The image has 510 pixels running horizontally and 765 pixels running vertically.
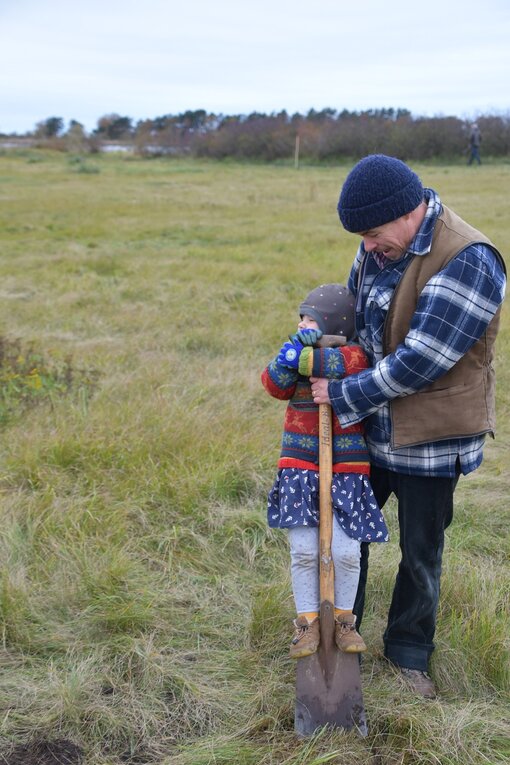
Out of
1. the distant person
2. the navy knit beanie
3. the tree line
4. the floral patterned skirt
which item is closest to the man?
the navy knit beanie

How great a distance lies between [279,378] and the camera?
2529 millimetres

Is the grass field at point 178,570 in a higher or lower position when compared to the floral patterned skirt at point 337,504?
lower

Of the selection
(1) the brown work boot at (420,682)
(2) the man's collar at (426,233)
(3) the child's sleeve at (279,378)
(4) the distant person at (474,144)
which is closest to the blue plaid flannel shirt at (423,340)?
(2) the man's collar at (426,233)

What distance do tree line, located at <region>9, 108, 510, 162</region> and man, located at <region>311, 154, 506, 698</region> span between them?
113 ft

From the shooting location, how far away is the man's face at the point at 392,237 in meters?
2.37

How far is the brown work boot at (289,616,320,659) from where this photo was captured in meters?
2.45

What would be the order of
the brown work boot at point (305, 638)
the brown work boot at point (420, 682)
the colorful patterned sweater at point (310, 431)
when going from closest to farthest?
the brown work boot at point (305, 638)
the colorful patterned sweater at point (310, 431)
the brown work boot at point (420, 682)

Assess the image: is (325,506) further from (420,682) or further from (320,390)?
(420,682)

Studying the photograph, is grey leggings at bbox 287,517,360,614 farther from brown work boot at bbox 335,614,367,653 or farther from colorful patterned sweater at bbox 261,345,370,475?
colorful patterned sweater at bbox 261,345,370,475

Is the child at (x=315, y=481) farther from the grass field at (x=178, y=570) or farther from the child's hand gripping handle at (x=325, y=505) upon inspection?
the grass field at (x=178, y=570)

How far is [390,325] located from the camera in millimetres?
2467

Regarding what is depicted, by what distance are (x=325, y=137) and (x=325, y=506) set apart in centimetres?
3676

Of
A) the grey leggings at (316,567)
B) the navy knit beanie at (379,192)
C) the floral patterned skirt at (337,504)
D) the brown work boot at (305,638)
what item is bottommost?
the brown work boot at (305,638)

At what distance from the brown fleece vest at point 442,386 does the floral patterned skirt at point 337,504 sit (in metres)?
0.23
